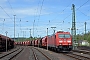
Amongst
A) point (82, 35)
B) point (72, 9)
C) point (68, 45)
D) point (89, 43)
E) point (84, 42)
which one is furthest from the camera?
point (82, 35)

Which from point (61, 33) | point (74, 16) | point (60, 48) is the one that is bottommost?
point (60, 48)

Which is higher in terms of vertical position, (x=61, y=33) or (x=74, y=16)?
(x=74, y=16)

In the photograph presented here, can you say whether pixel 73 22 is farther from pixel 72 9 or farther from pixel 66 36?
pixel 66 36

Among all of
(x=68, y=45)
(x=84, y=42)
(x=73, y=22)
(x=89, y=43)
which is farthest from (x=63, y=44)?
(x=84, y=42)

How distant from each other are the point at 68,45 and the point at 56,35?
110 inches

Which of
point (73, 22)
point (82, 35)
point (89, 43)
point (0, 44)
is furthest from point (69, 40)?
point (82, 35)

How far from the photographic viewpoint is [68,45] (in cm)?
4212

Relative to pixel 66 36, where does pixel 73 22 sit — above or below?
above

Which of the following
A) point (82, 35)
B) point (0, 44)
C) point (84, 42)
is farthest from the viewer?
point (82, 35)

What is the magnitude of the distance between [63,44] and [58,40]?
1116 mm

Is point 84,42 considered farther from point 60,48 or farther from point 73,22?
point 60,48

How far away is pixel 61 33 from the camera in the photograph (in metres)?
43.1

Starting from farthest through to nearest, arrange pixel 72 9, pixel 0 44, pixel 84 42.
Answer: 1. pixel 84 42
2. pixel 72 9
3. pixel 0 44

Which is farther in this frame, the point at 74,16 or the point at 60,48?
the point at 74,16
